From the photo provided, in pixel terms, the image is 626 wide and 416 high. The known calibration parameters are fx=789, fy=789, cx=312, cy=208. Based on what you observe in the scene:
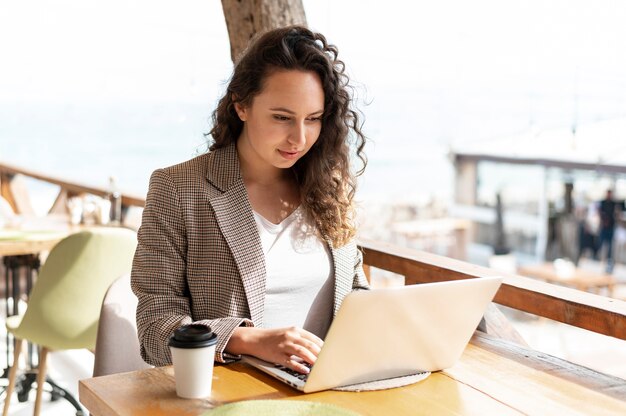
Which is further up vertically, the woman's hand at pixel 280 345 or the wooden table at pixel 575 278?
the woman's hand at pixel 280 345

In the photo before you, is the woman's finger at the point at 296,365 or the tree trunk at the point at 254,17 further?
the tree trunk at the point at 254,17

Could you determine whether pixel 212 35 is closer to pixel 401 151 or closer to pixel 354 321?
pixel 354 321

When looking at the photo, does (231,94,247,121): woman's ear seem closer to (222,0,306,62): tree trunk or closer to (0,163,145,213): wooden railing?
(222,0,306,62): tree trunk

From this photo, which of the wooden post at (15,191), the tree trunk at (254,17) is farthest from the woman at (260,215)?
the wooden post at (15,191)

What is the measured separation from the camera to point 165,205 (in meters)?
1.59

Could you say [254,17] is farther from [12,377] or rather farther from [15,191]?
[15,191]

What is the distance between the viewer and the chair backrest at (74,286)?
267 cm

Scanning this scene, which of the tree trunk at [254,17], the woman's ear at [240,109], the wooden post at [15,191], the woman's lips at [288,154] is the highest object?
the tree trunk at [254,17]

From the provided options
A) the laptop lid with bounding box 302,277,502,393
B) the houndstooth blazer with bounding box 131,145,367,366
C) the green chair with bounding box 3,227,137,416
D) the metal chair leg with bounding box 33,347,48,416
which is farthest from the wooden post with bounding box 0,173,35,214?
the laptop lid with bounding box 302,277,502,393

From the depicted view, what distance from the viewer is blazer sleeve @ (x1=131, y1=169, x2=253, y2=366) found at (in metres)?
1.50

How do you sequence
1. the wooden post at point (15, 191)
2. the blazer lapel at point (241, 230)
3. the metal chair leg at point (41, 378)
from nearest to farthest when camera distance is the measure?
the blazer lapel at point (241, 230) < the metal chair leg at point (41, 378) < the wooden post at point (15, 191)

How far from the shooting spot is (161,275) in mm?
1554

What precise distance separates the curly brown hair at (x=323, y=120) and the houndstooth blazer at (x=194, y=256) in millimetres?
169

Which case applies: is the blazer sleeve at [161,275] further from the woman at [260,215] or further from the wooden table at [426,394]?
the wooden table at [426,394]
